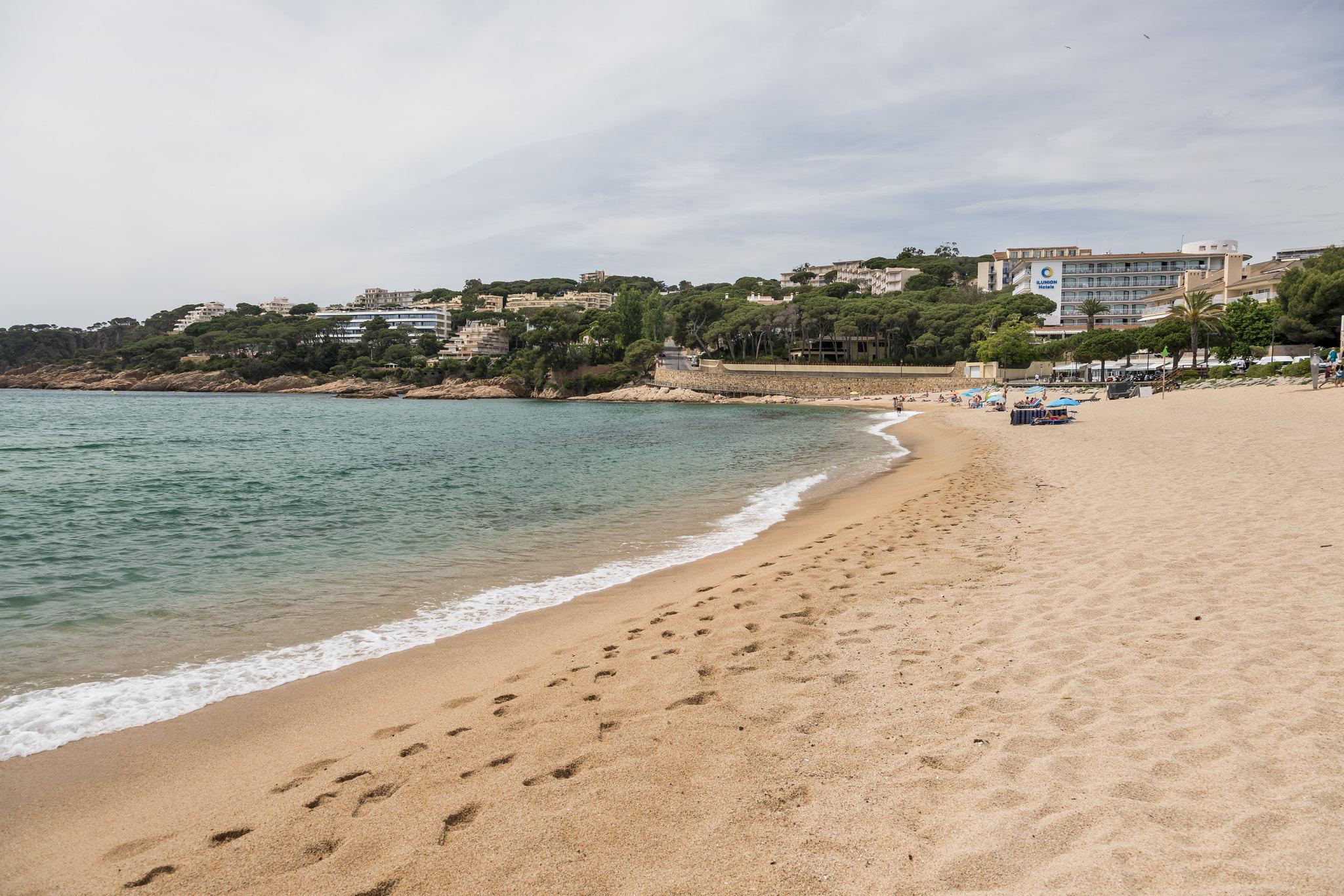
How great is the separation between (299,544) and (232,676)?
5.81m

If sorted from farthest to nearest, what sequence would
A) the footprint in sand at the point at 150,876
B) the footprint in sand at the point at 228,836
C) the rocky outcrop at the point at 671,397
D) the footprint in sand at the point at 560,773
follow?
the rocky outcrop at the point at 671,397, the footprint in sand at the point at 560,773, the footprint in sand at the point at 228,836, the footprint in sand at the point at 150,876

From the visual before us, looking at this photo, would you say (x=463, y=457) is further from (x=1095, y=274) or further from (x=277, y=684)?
(x=1095, y=274)

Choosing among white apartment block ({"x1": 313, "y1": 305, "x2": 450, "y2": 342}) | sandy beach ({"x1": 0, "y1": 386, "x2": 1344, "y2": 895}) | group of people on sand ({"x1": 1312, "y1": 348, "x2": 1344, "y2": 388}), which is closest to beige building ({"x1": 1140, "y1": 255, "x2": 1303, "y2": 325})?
group of people on sand ({"x1": 1312, "y1": 348, "x2": 1344, "y2": 388})

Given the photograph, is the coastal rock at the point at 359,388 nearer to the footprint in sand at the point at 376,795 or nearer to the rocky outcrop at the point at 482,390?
the rocky outcrop at the point at 482,390

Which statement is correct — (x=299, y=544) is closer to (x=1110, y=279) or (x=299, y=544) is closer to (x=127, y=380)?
(x=1110, y=279)

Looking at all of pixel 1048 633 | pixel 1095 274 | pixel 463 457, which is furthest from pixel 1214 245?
pixel 1048 633

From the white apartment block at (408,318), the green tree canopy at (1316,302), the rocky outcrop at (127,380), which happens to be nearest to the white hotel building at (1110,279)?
the green tree canopy at (1316,302)

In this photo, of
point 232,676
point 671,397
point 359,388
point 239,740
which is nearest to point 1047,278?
point 671,397

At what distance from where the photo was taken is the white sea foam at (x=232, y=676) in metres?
5.22

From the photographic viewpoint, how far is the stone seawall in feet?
258

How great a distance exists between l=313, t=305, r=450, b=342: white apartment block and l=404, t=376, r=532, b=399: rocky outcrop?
59.7 metres

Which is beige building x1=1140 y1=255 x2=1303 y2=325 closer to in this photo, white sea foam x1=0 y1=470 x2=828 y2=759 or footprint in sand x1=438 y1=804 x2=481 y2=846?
white sea foam x1=0 y1=470 x2=828 y2=759

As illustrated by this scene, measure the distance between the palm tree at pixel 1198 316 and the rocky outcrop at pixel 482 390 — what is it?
81.4 meters

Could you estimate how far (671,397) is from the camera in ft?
303
